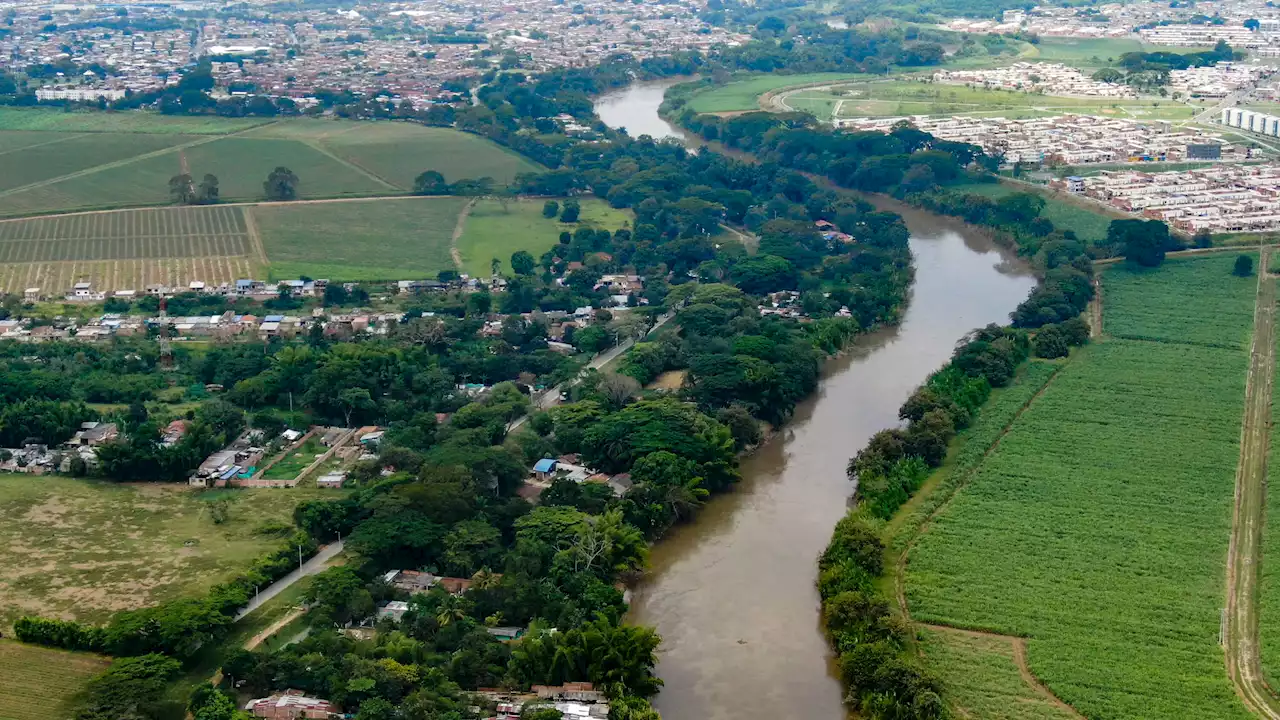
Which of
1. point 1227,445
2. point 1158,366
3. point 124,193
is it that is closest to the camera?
point 1227,445

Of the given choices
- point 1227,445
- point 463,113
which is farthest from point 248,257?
point 1227,445

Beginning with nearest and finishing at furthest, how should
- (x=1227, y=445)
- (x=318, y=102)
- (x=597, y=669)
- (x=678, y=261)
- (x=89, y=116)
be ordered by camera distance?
(x=597, y=669)
(x=1227, y=445)
(x=678, y=261)
(x=89, y=116)
(x=318, y=102)

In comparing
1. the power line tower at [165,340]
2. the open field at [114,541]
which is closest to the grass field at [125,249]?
the power line tower at [165,340]

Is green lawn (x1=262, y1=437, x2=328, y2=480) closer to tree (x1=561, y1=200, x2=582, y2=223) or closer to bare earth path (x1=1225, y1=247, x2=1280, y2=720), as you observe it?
bare earth path (x1=1225, y1=247, x2=1280, y2=720)

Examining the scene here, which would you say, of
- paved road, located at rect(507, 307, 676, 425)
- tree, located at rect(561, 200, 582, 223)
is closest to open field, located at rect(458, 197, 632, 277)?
tree, located at rect(561, 200, 582, 223)

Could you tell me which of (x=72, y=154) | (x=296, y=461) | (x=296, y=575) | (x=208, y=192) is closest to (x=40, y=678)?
(x=296, y=575)

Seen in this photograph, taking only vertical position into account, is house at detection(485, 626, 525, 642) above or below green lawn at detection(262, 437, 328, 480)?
below

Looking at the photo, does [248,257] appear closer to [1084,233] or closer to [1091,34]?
[1084,233]
